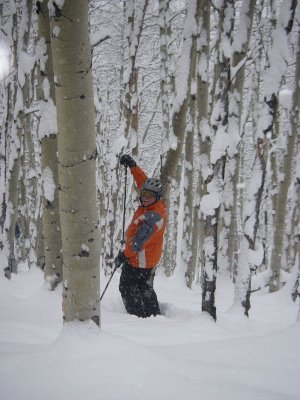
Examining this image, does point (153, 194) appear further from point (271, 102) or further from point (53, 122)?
point (271, 102)

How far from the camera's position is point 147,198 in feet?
13.4

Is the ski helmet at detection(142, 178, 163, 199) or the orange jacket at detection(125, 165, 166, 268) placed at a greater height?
the ski helmet at detection(142, 178, 163, 199)

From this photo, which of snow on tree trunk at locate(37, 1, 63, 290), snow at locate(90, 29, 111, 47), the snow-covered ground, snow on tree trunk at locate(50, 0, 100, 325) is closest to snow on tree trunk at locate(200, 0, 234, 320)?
the snow-covered ground

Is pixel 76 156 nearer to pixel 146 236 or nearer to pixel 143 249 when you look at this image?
pixel 146 236

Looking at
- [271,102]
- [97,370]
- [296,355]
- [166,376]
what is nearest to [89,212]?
[97,370]

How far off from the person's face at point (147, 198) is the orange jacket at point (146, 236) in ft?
0.14

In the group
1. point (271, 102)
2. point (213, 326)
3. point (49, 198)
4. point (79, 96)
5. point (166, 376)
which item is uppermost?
point (271, 102)

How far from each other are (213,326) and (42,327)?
169cm

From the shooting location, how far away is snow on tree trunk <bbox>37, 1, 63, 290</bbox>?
3.57 m

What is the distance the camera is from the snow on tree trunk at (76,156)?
1.56 metres

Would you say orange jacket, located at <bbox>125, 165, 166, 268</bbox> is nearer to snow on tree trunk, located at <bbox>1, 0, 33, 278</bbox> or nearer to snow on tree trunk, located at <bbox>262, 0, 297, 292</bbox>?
snow on tree trunk, located at <bbox>262, 0, 297, 292</bbox>

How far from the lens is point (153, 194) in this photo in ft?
13.2

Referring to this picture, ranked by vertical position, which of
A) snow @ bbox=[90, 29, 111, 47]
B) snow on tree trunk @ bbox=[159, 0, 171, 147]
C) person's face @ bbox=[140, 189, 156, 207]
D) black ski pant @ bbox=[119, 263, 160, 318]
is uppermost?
snow on tree trunk @ bbox=[159, 0, 171, 147]

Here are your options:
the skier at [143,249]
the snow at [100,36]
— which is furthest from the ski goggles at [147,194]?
the snow at [100,36]
